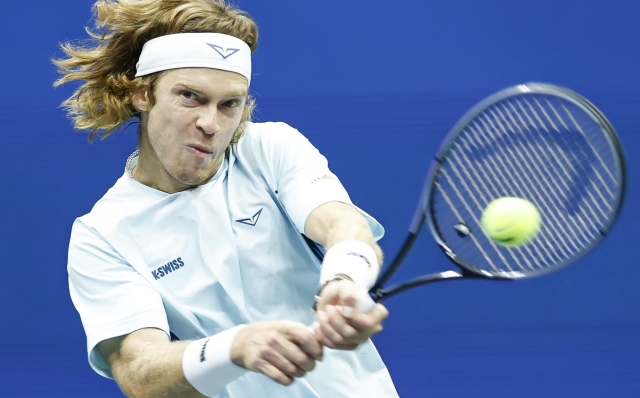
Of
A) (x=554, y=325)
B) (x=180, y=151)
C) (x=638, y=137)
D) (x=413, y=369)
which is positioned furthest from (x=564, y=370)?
(x=180, y=151)

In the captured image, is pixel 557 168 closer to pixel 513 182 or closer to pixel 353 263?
pixel 513 182

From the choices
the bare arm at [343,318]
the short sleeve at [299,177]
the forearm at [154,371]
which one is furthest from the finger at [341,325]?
the short sleeve at [299,177]

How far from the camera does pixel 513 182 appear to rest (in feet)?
6.08

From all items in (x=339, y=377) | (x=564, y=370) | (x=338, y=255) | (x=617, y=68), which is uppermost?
(x=617, y=68)

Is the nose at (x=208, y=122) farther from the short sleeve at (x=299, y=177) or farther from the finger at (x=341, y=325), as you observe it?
the finger at (x=341, y=325)

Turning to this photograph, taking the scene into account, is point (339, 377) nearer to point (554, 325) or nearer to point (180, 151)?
point (180, 151)

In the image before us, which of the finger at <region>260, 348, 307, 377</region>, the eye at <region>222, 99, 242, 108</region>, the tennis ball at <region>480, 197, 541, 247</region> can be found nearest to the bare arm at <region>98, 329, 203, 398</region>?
the finger at <region>260, 348, 307, 377</region>

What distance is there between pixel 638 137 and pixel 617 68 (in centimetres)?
24

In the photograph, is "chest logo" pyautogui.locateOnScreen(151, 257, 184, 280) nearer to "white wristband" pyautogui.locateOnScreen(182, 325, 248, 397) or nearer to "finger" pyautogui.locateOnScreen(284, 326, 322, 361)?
"white wristband" pyautogui.locateOnScreen(182, 325, 248, 397)

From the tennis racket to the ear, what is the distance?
70 centimetres

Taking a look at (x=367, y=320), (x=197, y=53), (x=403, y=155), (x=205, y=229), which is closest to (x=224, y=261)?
(x=205, y=229)

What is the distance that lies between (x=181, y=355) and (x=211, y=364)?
0.10 metres

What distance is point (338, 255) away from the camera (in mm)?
1537

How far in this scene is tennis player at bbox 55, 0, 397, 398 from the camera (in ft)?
5.82
